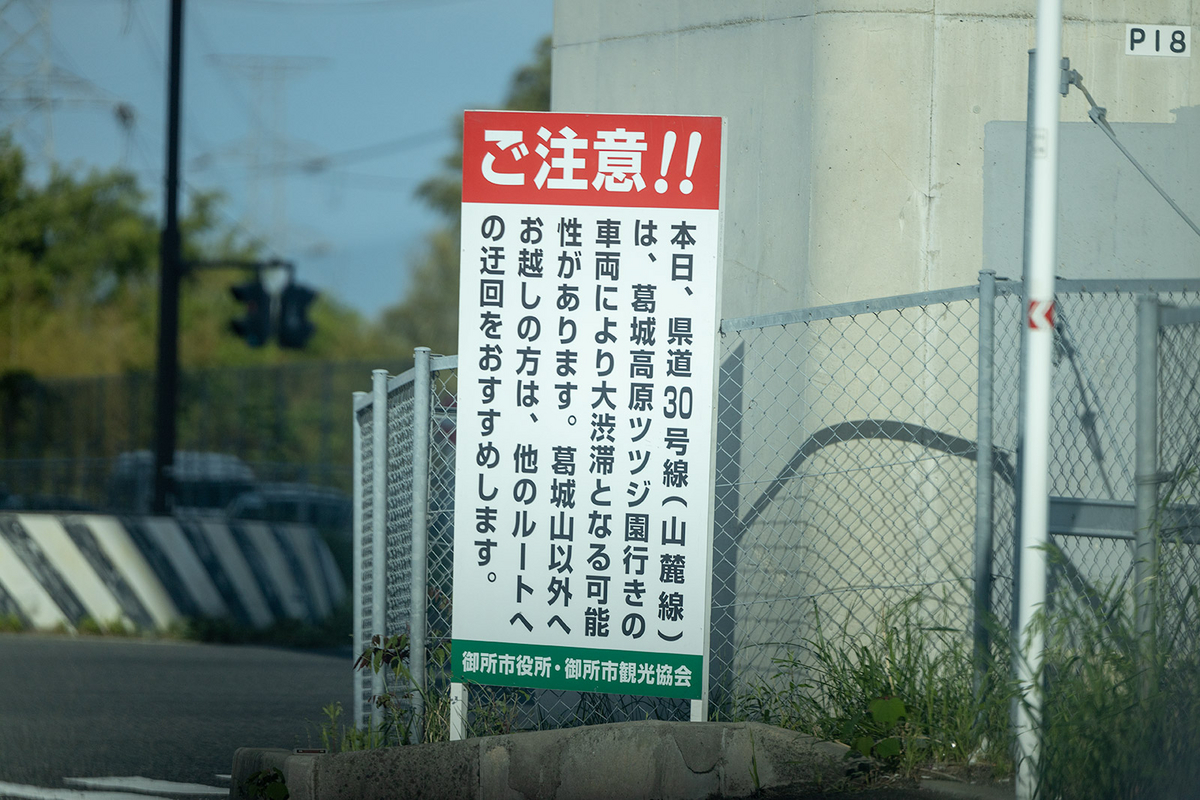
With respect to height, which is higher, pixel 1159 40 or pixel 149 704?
pixel 1159 40

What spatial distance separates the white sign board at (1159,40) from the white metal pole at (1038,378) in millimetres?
1835

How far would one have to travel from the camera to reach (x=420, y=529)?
513 centimetres

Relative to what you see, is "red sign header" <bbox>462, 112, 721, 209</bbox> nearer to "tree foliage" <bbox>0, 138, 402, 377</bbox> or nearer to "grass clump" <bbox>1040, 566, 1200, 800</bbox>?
"grass clump" <bbox>1040, 566, 1200, 800</bbox>

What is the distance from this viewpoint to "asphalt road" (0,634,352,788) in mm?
6297

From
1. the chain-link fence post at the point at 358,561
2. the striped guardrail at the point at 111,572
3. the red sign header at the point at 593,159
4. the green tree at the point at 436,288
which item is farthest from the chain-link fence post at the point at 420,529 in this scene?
the green tree at the point at 436,288

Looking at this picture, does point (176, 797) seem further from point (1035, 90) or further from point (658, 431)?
point (1035, 90)

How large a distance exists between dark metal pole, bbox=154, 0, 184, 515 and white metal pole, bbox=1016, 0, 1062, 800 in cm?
1109

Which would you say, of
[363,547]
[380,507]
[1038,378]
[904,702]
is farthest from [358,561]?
[1038,378]

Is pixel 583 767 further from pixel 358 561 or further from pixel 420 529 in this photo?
pixel 358 561

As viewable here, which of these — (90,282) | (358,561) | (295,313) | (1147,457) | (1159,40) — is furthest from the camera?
(90,282)

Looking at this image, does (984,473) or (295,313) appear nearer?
(984,473)

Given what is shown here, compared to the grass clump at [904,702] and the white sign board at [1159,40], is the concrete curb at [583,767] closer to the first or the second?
the grass clump at [904,702]

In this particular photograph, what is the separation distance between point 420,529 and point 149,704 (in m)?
3.81

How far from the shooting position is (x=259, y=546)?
1247 cm
